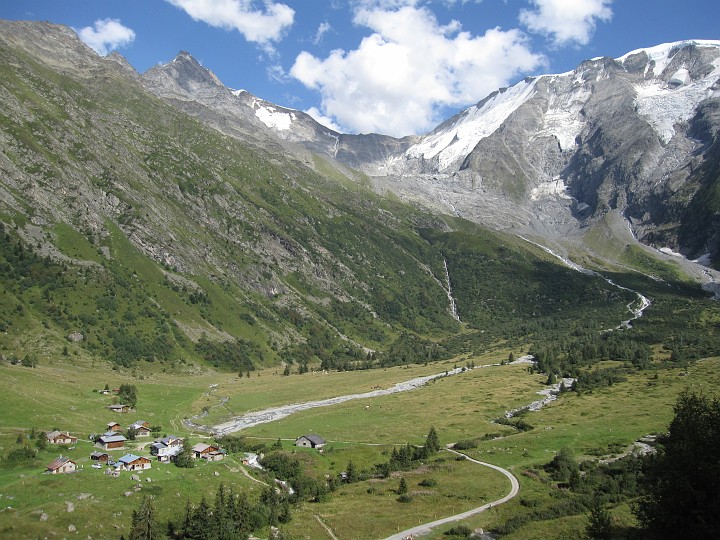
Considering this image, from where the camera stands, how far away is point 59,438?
80500 mm

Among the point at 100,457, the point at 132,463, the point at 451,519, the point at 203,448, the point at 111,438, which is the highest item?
the point at 111,438

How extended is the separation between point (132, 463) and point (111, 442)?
13084mm

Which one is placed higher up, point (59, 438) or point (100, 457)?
point (59, 438)

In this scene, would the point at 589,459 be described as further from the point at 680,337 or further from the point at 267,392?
the point at 680,337

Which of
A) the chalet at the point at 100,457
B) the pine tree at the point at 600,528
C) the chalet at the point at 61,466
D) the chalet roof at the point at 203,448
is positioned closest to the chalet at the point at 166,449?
the chalet roof at the point at 203,448

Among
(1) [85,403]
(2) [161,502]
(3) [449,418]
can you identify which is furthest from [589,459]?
(1) [85,403]

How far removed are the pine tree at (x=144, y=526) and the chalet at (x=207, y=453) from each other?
93.9ft

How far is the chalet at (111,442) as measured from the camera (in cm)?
8238

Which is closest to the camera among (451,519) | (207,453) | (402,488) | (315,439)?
(451,519)

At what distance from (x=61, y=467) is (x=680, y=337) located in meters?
201

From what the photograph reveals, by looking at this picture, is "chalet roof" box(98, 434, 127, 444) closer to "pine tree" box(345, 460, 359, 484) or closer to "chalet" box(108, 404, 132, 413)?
"chalet" box(108, 404, 132, 413)

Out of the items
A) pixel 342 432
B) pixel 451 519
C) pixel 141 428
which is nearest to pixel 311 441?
pixel 342 432

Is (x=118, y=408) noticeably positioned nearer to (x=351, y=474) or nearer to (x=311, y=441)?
(x=311, y=441)

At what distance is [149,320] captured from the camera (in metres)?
191
